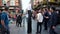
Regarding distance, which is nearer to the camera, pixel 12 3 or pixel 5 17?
pixel 5 17

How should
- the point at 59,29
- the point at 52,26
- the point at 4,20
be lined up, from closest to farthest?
1. the point at 4,20
2. the point at 52,26
3. the point at 59,29

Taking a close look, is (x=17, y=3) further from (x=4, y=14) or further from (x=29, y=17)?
(x=4, y=14)

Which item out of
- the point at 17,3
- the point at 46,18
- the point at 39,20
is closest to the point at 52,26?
the point at 39,20

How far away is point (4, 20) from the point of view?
380 inches

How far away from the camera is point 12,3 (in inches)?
2040

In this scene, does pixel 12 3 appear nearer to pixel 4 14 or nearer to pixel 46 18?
pixel 46 18

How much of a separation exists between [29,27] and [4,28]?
570 cm

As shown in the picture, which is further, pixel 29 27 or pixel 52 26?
pixel 29 27

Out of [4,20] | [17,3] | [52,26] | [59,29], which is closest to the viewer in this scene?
[4,20]

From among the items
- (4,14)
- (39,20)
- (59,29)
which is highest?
(4,14)

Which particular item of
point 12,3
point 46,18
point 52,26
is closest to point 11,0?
point 12,3

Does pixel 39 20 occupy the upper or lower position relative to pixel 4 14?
lower

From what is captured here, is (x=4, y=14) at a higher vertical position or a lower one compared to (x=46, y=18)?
higher

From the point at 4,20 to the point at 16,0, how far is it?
41.8 meters
